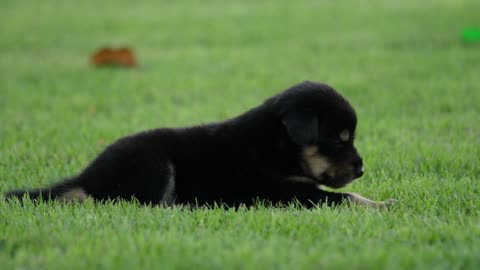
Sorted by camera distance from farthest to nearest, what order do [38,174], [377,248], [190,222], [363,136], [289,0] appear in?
[289,0] → [363,136] → [38,174] → [190,222] → [377,248]

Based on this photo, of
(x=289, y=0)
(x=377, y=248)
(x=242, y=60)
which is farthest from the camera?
(x=289, y=0)

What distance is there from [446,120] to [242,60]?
5.67 metres

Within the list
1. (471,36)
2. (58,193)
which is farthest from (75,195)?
(471,36)

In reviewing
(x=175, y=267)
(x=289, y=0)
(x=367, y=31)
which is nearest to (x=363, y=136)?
(x=175, y=267)

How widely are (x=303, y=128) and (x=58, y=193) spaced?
1695mm

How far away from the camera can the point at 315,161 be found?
4.79m

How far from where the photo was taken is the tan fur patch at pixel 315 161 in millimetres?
4770

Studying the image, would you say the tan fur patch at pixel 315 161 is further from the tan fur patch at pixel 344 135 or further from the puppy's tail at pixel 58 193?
the puppy's tail at pixel 58 193

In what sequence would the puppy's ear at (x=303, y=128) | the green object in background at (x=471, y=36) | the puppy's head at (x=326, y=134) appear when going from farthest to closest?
the green object in background at (x=471, y=36) < the puppy's head at (x=326, y=134) < the puppy's ear at (x=303, y=128)

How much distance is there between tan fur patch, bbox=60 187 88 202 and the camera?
4.67m

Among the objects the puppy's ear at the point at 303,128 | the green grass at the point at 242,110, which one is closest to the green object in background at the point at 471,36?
the green grass at the point at 242,110

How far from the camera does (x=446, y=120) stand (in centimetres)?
764

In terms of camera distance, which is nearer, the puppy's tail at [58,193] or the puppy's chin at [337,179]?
the puppy's tail at [58,193]

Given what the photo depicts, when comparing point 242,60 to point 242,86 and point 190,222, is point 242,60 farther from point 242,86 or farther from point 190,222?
point 190,222
